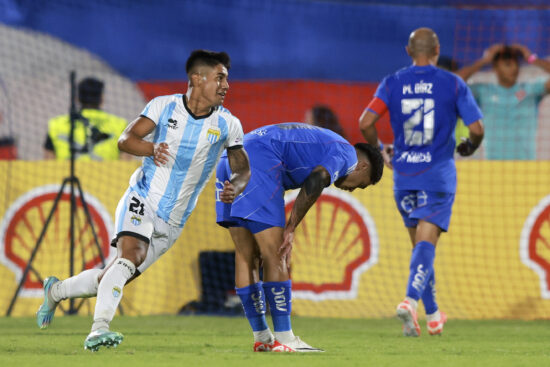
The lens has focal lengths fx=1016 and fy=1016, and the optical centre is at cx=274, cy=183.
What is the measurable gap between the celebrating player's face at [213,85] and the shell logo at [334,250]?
150 inches

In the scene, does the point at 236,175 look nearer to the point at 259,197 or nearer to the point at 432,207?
the point at 259,197

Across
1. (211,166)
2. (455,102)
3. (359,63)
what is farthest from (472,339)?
(359,63)

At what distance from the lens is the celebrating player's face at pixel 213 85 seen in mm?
5973

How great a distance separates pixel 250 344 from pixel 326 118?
6.92 meters

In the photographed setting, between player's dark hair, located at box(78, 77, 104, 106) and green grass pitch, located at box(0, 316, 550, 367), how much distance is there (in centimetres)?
348

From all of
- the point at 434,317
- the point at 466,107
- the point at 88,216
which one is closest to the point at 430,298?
the point at 434,317

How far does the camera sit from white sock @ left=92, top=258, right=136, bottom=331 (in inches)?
214

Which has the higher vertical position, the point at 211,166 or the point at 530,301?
the point at 211,166

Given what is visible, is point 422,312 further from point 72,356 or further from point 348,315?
point 72,356

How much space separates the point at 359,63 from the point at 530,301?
19.6 ft

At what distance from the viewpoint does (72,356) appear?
539 cm

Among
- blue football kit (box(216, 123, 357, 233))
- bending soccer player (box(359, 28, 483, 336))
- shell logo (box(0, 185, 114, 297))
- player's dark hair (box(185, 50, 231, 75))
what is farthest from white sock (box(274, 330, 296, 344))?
shell logo (box(0, 185, 114, 297))

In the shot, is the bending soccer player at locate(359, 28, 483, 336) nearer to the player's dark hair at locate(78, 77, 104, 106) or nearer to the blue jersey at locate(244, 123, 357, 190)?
the blue jersey at locate(244, 123, 357, 190)

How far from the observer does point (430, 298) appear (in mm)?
7668
